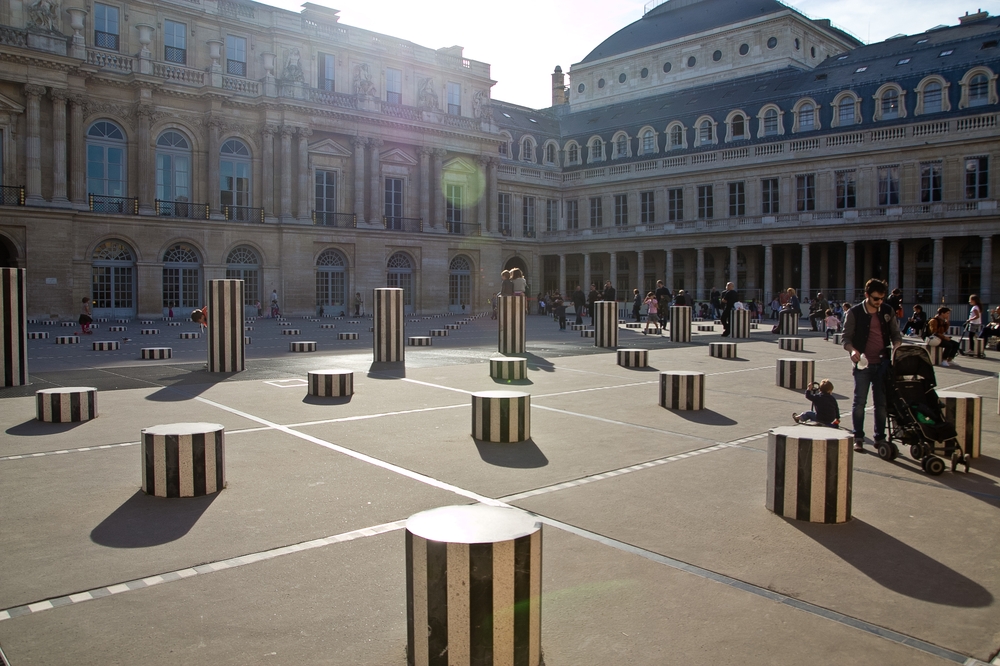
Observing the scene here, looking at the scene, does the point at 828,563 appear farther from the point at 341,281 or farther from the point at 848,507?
the point at 341,281

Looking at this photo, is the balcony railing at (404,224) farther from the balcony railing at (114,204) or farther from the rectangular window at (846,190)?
the rectangular window at (846,190)

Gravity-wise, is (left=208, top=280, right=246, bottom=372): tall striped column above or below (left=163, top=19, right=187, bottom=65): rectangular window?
below

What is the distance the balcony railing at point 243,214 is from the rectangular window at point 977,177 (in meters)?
39.6

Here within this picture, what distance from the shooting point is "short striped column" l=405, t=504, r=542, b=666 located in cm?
308

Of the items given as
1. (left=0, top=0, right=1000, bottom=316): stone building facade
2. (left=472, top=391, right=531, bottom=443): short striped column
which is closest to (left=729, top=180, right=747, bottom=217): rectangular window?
(left=0, top=0, right=1000, bottom=316): stone building facade

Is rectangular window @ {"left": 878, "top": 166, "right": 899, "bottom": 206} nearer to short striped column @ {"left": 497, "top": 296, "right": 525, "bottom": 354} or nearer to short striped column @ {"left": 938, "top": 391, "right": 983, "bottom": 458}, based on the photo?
short striped column @ {"left": 497, "top": 296, "right": 525, "bottom": 354}

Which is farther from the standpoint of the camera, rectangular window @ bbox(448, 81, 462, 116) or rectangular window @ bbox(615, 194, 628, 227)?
rectangular window @ bbox(615, 194, 628, 227)

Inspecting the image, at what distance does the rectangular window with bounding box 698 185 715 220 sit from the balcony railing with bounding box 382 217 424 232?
1946cm

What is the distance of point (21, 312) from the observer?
1302 cm

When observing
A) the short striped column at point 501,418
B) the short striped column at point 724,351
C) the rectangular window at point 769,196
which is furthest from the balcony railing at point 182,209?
the short striped column at point 501,418

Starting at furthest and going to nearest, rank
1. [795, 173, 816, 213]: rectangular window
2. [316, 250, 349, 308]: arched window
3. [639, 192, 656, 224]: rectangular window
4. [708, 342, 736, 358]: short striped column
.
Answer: [639, 192, 656, 224]: rectangular window
[795, 173, 816, 213]: rectangular window
[316, 250, 349, 308]: arched window
[708, 342, 736, 358]: short striped column

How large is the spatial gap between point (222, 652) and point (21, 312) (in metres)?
12.1

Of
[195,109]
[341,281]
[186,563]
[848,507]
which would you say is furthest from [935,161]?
[186,563]

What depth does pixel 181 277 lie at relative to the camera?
40438mm
